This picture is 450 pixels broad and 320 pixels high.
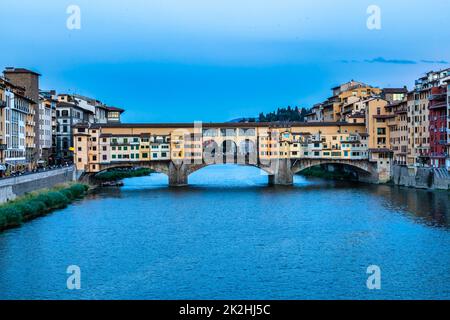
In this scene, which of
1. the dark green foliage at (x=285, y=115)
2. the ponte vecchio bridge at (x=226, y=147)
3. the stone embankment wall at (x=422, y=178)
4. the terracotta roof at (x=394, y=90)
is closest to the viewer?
the stone embankment wall at (x=422, y=178)

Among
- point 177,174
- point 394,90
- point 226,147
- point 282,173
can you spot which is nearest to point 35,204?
point 177,174

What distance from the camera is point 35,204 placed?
32812 mm

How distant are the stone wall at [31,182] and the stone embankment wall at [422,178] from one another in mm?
Answer: 25380

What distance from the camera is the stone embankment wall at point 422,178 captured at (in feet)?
145

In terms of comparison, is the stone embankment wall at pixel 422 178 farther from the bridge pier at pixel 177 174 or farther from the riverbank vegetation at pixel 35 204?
the riverbank vegetation at pixel 35 204

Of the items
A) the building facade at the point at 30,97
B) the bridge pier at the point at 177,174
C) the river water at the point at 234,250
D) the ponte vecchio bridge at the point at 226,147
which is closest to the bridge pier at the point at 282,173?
the ponte vecchio bridge at the point at 226,147

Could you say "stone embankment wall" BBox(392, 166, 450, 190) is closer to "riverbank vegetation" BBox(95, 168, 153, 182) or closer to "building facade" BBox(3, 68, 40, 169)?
"riverbank vegetation" BBox(95, 168, 153, 182)

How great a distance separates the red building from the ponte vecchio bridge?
7160 mm

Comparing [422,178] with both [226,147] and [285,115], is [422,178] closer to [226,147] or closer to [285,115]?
[226,147]

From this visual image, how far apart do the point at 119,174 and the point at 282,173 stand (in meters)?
18.8

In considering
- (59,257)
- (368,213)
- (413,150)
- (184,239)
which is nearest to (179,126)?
(413,150)
